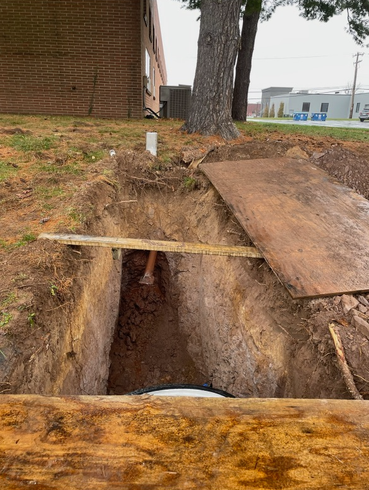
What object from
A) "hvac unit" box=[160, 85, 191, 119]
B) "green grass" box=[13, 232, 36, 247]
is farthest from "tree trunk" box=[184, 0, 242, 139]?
"hvac unit" box=[160, 85, 191, 119]

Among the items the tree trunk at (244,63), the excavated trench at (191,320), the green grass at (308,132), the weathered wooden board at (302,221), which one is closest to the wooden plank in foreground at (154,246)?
the weathered wooden board at (302,221)

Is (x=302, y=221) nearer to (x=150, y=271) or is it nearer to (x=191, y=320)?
(x=191, y=320)

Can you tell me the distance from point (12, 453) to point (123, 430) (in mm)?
364

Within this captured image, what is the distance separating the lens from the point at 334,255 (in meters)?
2.83

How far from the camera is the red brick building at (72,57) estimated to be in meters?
9.35

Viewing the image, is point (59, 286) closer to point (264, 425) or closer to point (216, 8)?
point (264, 425)

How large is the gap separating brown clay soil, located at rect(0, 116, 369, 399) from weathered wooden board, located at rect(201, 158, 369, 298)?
23cm

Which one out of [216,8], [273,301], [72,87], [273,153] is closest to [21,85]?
[72,87]

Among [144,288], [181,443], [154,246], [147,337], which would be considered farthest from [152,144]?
[181,443]

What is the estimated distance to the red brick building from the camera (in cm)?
935

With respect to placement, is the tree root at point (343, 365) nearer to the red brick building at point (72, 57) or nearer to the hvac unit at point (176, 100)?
the red brick building at point (72, 57)

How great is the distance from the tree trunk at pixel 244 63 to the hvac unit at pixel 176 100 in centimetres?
208

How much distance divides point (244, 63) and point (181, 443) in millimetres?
11180

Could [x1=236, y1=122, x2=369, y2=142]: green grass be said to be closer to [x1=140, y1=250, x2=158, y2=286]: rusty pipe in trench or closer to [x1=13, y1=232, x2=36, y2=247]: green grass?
[x1=140, y1=250, x2=158, y2=286]: rusty pipe in trench
